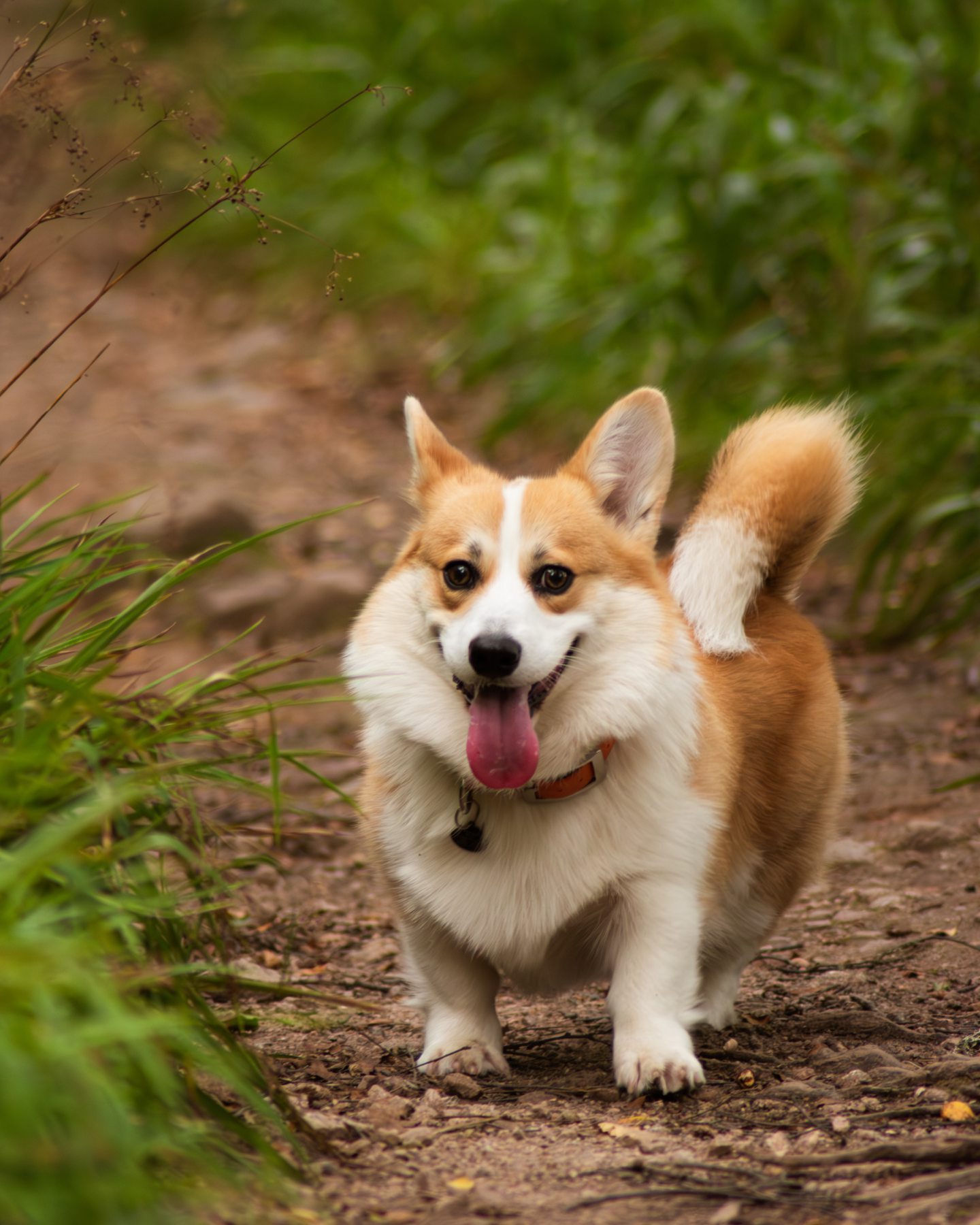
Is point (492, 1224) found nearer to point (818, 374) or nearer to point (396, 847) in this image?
point (396, 847)

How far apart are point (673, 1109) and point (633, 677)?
0.88 meters

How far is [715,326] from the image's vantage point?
7223mm

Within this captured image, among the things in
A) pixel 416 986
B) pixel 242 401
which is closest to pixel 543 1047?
pixel 416 986

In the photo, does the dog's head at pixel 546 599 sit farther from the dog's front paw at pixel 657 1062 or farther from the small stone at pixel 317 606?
the small stone at pixel 317 606

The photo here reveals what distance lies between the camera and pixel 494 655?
285cm

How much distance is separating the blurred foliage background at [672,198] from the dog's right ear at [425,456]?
0.86 metres

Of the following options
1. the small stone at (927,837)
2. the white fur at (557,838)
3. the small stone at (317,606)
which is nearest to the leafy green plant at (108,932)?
the white fur at (557,838)

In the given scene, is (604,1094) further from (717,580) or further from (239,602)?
(239,602)

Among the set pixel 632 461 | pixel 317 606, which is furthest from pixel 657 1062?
pixel 317 606

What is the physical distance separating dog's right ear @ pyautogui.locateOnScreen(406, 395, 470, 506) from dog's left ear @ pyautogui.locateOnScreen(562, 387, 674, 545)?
30 cm

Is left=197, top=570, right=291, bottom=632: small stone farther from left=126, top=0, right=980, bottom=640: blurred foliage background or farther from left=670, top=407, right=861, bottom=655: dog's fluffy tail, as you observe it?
left=670, top=407, right=861, bottom=655: dog's fluffy tail

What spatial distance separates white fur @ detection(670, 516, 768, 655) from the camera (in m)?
3.54

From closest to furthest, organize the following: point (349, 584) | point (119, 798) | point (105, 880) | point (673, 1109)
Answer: point (119, 798)
point (105, 880)
point (673, 1109)
point (349, 584)

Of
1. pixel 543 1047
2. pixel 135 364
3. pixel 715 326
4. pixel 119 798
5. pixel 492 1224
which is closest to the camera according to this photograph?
pixel 119 798
